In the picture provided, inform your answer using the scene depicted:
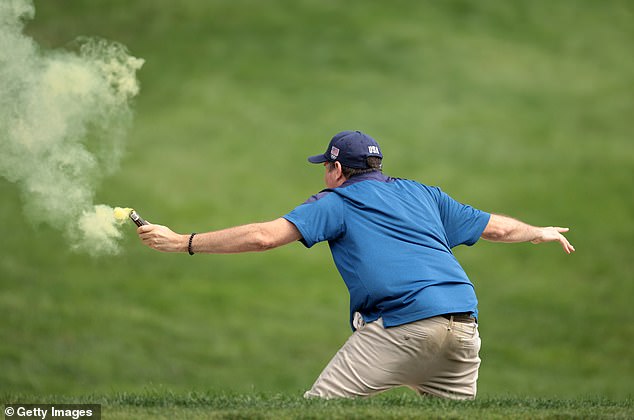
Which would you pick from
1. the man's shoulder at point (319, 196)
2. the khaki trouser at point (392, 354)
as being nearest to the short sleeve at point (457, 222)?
the khaki trouser at point (392, 354)

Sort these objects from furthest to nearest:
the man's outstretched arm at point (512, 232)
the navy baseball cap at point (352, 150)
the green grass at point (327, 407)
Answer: the man's outstretched arm at point (512, 232)
the navy baseball cap at point (352, 150)
the green grass at point (327, 407)

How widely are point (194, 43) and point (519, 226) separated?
25273 millimetres

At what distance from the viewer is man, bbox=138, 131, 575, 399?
7.21 m

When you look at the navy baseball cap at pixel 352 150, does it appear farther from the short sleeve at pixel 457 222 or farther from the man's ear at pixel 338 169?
the short sleeve at pixel 457 222

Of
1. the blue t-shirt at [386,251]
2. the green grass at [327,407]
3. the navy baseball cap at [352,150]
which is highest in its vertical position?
the navy baseball cap at [352,150]

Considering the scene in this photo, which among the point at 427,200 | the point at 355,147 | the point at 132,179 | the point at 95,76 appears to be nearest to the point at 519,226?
the point at 427,200

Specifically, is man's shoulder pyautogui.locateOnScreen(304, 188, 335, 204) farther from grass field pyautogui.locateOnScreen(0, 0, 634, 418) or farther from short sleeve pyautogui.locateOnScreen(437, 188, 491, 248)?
grass field pyautogui.locateOnScreen(0, 0, 634, 418)

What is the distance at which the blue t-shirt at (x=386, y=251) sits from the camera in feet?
23.7

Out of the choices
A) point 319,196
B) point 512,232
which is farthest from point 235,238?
point 512,232

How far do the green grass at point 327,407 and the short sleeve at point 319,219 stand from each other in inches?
39.3

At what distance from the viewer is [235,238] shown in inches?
283

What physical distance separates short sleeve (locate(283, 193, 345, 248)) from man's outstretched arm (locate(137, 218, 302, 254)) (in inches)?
2.3

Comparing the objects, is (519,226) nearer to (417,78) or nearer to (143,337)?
(143,337)

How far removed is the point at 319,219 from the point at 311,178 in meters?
20.5
